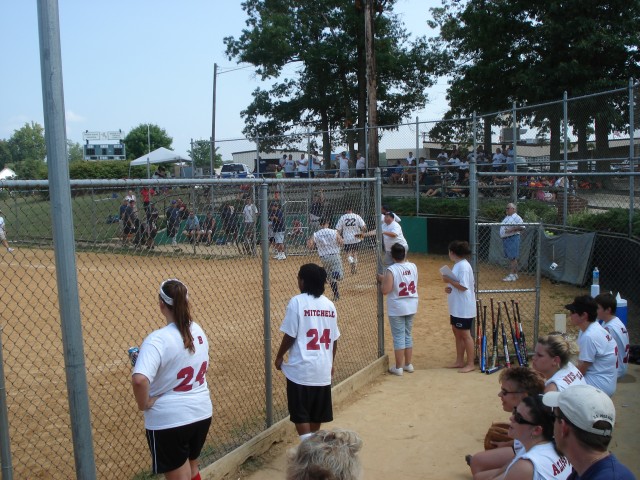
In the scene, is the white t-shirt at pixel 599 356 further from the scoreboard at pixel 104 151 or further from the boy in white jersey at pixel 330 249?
the scoreboard at pixel 104 151

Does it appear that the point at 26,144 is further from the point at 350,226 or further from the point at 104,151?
the point at 350,226

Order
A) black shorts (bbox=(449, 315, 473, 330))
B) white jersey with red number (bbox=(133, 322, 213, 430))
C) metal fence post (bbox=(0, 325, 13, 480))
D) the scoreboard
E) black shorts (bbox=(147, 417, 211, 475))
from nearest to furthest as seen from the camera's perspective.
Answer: metal fence post (bbox=(0, 325, 13, 480)), white jersey with red number (bbox=(133, 322, 213, 430)), black shorts (bbox=(147, 417, 211, 475)), black shorts (bbox=(449, 315, 473, 330)), the scoreboard

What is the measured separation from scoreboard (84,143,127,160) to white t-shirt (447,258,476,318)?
1963 inches

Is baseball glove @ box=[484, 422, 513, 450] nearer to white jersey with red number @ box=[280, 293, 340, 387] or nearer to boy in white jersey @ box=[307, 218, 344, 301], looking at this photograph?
white jersey with red number @ box=[280, 293, 340, 387]

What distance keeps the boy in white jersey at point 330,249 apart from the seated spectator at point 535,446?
4.43m

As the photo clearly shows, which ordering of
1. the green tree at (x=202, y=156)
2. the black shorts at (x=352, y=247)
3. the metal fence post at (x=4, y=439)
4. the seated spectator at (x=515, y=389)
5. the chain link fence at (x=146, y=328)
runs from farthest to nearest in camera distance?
the green tree at (x=202, y=156), the black shorts at (x=352, y=247), the chain link fence at (x=146, y=328), the seated spectator at (x=515, y=389), the metal fence post at (x=4, y=439)

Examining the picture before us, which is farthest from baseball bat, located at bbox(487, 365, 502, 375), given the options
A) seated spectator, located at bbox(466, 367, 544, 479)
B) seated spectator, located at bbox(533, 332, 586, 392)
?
seated spectator, located at bbox(466, 367, 544, 479)

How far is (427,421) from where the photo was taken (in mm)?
6664

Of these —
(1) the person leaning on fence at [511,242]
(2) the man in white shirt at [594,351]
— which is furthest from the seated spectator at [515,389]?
(1) the person leaning on fence at [511,242]

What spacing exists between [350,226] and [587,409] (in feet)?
23.5

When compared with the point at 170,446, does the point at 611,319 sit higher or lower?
higher

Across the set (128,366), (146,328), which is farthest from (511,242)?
(128,366)

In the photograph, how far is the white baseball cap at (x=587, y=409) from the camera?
274 cm

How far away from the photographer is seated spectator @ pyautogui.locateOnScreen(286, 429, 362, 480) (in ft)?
8.35
